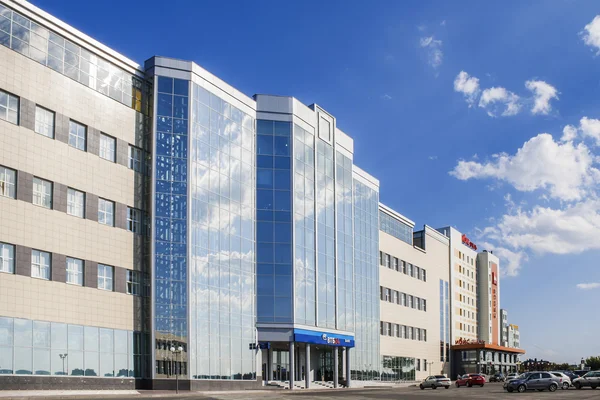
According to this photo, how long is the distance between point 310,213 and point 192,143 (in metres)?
16.0

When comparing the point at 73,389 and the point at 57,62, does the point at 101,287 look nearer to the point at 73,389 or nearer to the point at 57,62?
the point at 73,389

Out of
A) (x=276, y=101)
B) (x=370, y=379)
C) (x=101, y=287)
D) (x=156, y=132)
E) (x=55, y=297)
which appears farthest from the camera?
(x=370, y=379)

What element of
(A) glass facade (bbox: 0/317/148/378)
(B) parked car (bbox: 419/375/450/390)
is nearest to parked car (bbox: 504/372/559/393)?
(B) parked car (bbox: 419/375/450/390)

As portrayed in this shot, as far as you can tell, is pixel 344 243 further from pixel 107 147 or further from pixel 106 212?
pixel 107 147

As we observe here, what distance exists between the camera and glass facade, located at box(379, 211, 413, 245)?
86488 millimetres

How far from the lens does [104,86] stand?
4591 centimetres

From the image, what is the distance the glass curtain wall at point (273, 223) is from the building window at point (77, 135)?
1805cm

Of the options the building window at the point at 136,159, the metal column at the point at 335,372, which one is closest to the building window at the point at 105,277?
the building window at the point at 136,159

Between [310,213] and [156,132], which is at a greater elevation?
[156,132]

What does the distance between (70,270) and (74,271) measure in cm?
35

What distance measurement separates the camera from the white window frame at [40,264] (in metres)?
39.5

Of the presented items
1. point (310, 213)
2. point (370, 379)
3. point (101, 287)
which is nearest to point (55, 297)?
point (101, 287)

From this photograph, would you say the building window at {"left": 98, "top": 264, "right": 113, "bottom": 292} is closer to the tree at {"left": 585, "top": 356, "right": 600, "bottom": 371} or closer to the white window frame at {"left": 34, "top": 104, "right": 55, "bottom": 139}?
the white window frame at {"left": 34, "top": 104, "right": 55, "bottom": 139}

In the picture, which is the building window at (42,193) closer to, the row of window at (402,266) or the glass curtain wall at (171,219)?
the glass curtain wall at (171,219)
